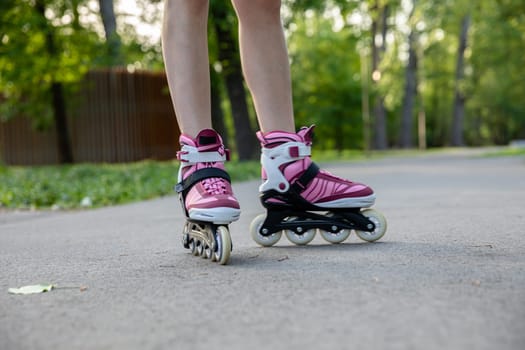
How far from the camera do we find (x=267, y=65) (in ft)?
9.14

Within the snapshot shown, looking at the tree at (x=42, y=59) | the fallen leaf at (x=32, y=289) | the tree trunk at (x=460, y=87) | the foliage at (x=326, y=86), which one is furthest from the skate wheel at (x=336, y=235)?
the tree trunk at (x=460, y=87)

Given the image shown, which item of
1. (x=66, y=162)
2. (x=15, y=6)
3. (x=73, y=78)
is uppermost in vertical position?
(x=15, y=6)

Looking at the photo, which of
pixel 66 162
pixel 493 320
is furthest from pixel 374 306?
pixel 66 162

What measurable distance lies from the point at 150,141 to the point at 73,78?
278cm

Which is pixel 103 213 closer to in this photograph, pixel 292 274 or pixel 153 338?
pixel 292 274

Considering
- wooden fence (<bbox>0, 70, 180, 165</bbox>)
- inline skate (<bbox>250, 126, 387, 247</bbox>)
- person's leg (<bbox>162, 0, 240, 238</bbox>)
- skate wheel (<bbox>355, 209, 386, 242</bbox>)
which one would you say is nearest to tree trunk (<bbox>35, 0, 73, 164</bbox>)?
wooden fence (<bbox>0, 70, 180, 165</bbox>)

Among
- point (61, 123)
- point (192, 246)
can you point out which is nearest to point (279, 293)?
point (192, 246)

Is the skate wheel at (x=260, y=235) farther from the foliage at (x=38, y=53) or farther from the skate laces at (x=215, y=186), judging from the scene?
the foliage at (x=38, y=53)

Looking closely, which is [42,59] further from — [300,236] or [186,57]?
[300,236]

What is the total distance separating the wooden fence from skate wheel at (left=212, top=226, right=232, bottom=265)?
17054 millimetres

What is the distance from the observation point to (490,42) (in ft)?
116

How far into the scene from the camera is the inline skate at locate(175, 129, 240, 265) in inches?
93.4

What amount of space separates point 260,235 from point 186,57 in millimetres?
724

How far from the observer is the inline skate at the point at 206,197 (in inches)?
93.4
